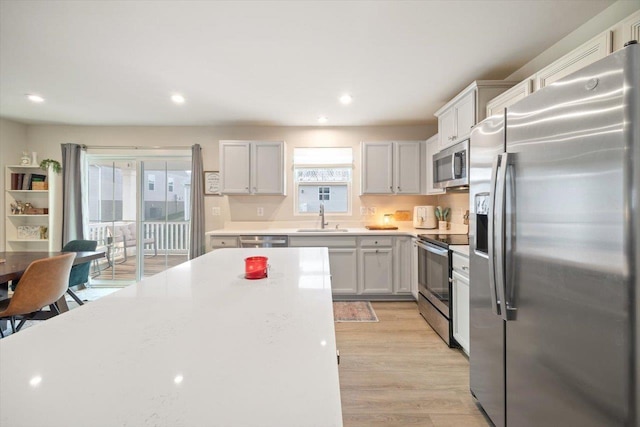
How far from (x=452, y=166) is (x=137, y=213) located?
440cm

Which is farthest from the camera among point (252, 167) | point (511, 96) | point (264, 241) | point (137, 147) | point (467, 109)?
point (137, 147)

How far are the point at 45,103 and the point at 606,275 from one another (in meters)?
5.17

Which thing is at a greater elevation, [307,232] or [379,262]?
[307,232]

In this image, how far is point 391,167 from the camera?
13.2 ft

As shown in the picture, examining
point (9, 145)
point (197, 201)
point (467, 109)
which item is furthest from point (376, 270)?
point (9, 145)

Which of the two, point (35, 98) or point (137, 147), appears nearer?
point (35, 98)

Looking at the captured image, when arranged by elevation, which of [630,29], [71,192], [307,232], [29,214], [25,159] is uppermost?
[630,29]

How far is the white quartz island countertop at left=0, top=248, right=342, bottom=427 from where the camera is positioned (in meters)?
0.46

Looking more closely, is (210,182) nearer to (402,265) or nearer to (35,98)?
(35,98)

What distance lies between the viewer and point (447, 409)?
182 cm

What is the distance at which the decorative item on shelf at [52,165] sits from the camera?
4.08 metres

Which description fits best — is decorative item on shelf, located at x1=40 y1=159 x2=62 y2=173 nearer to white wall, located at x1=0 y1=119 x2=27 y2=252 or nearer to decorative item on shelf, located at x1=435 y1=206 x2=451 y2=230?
white wall, located at x1=0 y1=119 x2=27 y2=252

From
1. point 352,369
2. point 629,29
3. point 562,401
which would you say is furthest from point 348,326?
point 629,29

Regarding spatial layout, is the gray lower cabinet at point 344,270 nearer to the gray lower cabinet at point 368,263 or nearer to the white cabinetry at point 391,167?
the gray lower cabinet at point 368,263
